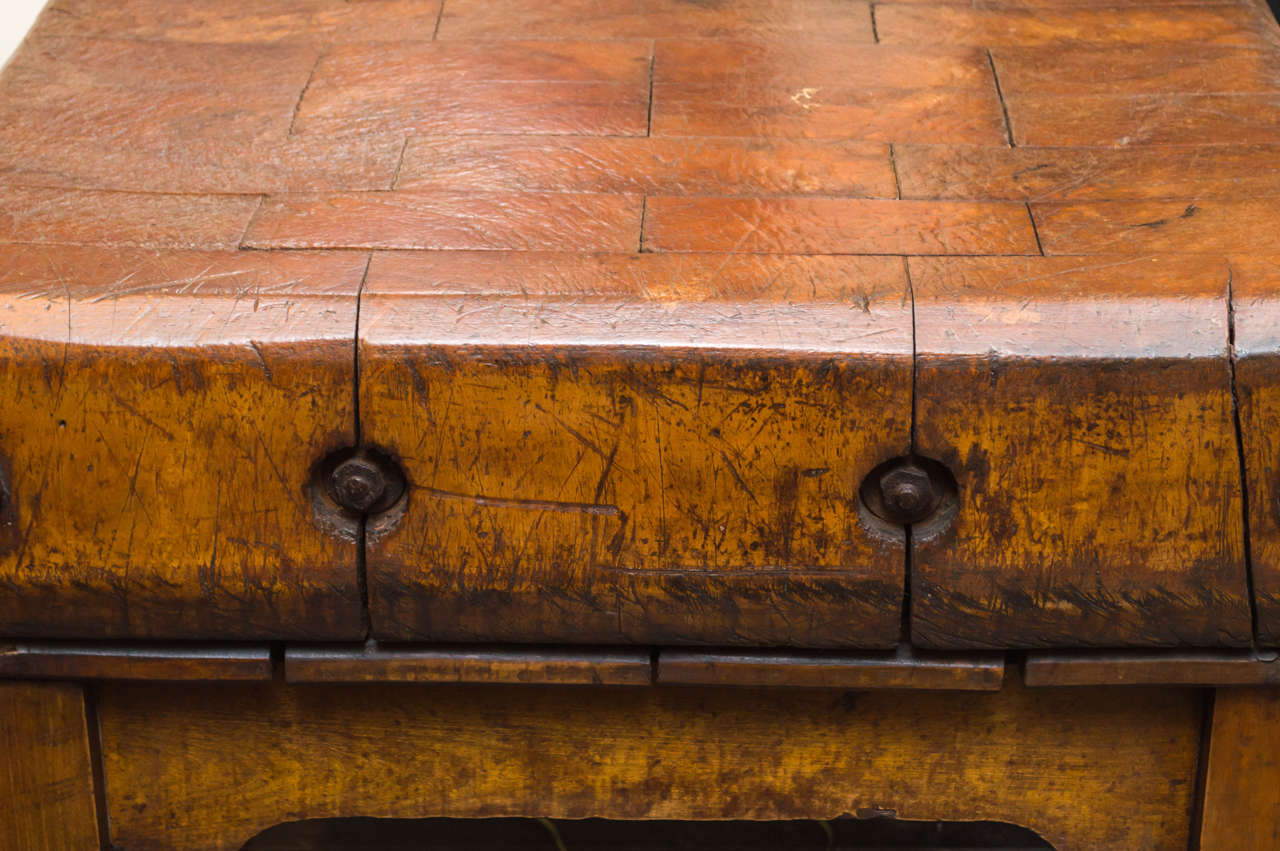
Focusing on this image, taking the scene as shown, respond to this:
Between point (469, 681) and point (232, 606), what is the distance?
211mm

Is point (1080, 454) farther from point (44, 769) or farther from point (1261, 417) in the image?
point (44, 769)

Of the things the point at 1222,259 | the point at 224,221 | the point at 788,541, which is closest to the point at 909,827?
the point at 788,541

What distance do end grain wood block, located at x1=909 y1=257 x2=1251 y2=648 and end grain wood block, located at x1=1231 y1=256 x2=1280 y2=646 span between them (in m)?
0.01

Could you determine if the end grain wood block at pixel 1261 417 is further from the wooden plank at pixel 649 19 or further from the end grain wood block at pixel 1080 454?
the wooden plank at pixel 649 19

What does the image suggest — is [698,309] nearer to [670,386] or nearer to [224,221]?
[670,386]

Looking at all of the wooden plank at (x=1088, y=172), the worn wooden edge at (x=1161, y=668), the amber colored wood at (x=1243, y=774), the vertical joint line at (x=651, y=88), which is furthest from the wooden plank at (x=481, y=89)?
the amber colored wood at (x=1243, y=774)

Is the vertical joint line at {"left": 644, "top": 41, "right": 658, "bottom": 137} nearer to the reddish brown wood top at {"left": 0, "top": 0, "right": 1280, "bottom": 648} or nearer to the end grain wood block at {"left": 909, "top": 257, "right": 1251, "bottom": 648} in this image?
the reddish brown wood top at {"left": 0, "top": 0, "right": 1280, "bottom": 648}

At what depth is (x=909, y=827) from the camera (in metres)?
1.91

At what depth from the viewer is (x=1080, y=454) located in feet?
4.19

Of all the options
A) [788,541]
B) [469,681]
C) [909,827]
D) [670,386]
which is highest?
[670,386]

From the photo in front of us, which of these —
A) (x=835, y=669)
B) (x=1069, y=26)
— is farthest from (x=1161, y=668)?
(x=1069, y=26)

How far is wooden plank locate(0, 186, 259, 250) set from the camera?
1416 mm

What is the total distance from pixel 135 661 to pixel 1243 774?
38.4 inches

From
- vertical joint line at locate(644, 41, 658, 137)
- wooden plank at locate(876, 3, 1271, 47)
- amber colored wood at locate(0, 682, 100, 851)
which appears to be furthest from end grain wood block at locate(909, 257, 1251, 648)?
amber colored wood at locate(0, 682, 100, 851)
